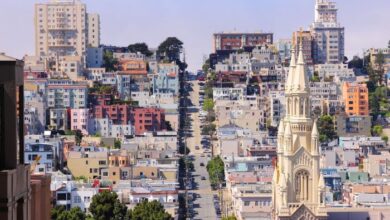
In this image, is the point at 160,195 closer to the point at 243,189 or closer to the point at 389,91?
the point at 243,189

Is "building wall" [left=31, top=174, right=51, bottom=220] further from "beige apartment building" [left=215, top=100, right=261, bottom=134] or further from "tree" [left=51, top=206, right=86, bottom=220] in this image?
"beige apartment building" [left=215, top=100, right=261, bottom=134]

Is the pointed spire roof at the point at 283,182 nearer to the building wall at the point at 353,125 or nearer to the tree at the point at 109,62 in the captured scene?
the building wall at the point at 353,125

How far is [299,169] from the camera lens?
95.0 ft

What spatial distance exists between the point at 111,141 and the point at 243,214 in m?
19.1

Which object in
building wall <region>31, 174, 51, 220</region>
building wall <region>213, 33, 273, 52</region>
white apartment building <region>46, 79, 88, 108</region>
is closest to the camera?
building wall <region>31, 174, 51, 220</region>

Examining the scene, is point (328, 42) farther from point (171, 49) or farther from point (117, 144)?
point (117, 144)

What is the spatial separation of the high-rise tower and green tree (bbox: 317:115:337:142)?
33.1m

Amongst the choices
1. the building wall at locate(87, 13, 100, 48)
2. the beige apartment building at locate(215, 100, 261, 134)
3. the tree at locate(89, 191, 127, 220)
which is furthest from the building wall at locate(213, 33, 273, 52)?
the tree at locate(89, 191, 127, 220)

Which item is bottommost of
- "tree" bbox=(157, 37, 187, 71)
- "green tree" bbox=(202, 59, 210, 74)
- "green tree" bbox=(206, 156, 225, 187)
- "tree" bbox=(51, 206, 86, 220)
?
"tree" bbox=(51, 206, 86, 220)

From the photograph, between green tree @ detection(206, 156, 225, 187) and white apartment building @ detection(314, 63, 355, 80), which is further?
white apartment building @ detection(314, 63, 355, 80)

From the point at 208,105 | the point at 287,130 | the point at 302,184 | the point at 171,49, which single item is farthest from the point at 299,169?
the point at 171,49

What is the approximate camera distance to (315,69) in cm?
8325

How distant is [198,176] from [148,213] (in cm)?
1798

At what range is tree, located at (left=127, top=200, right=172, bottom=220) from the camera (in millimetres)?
35906
